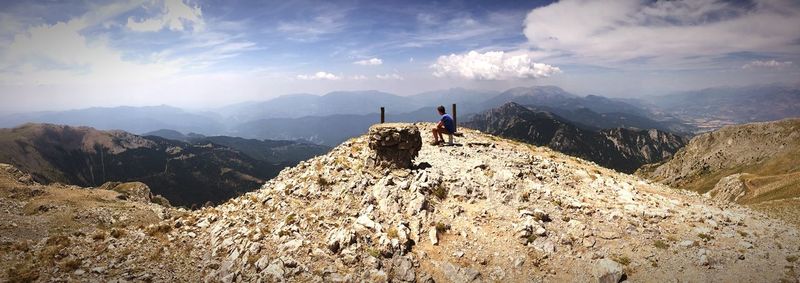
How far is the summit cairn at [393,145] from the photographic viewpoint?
851 inches

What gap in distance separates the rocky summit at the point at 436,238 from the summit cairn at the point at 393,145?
0.14 m

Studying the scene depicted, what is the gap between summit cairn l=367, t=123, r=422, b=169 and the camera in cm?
2161

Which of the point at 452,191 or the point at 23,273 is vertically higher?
the point at 452,191

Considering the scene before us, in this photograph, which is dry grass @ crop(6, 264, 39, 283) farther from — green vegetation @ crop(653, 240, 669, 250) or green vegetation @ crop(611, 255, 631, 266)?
green vegetation @ crop(653, 240, 669, 250)

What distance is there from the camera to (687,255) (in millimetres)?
14781

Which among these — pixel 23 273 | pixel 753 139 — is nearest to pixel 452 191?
pixel 23 273

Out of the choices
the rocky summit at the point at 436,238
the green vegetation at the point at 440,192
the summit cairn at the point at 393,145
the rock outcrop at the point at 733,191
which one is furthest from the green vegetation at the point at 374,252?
the rock outcrop at the point at 733,191

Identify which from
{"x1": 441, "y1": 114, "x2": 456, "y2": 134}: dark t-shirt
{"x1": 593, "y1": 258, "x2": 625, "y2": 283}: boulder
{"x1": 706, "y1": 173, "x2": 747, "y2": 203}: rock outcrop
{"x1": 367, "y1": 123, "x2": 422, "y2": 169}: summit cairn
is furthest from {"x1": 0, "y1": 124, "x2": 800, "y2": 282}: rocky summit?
{"x1": 706, "y1": 173, "x2": 747, "y2": 203}: rock outcrop

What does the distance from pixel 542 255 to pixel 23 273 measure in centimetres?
2174

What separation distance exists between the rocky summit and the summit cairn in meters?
0.14

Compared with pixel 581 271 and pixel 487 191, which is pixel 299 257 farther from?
pixel 581 271

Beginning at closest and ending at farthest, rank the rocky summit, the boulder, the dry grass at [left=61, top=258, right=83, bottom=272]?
the boulder
the rocky summit
the dry grass at [left=61, top=258, right=83, bottom=272]

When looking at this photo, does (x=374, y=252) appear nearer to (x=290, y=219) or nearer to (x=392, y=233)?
(x=392, y=233)

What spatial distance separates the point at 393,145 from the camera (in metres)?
22.0
